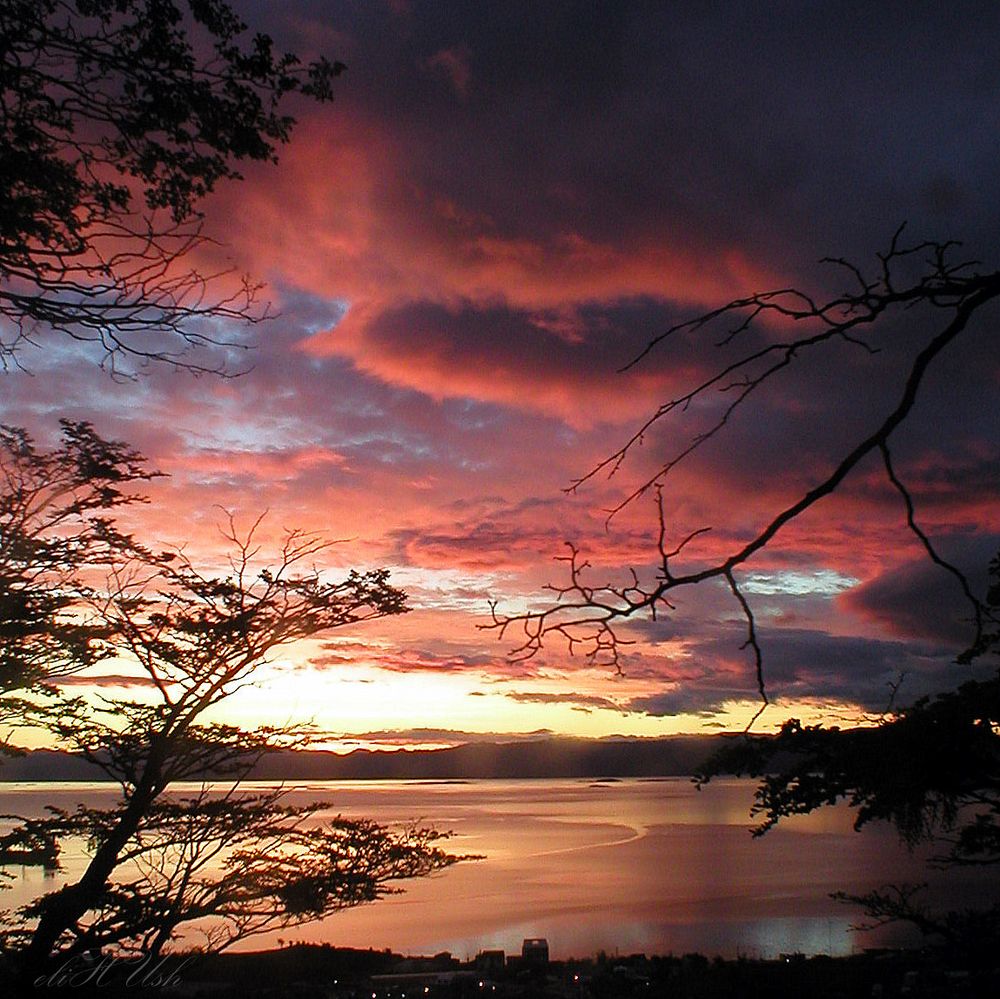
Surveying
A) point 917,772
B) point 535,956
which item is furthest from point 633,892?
point 917,772

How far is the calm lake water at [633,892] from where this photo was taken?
34.5 m

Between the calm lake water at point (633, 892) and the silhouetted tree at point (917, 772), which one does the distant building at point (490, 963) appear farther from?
the silhouetted tree at point (917, 772)

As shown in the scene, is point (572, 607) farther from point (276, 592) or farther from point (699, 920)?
point (699, 920)

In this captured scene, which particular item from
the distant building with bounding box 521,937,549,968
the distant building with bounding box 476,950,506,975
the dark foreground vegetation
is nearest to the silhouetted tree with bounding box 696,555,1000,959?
the dark foreground vegetation

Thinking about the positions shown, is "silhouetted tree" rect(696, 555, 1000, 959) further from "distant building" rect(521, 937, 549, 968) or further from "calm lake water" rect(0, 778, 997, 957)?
"distant building" rect(521, 937, 549, 968)

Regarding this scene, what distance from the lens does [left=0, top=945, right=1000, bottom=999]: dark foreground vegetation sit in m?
6.39

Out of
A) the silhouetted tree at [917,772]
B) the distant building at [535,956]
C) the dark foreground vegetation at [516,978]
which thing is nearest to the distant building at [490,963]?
the dark foreground vegetation at [516,978]

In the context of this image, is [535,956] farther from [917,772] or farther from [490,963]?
[917,772]

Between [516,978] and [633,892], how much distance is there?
35081mm

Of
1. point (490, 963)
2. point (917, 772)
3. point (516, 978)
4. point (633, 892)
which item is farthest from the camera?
point (633, 892)

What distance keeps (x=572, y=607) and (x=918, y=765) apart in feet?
18.2

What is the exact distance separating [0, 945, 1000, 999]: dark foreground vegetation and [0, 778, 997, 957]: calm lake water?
5.05 feet

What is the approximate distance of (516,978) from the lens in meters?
17.6

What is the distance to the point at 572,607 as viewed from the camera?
5.98ft
